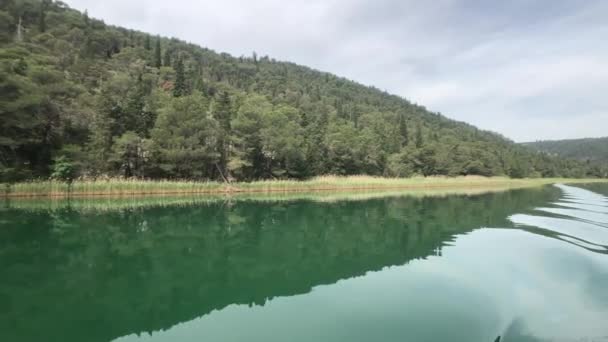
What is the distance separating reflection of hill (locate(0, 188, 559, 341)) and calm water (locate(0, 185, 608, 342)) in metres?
0.04

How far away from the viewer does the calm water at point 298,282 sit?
16.0 feet

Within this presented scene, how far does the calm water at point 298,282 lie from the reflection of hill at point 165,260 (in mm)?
38

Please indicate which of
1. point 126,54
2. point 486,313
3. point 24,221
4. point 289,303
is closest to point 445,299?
point 486,313

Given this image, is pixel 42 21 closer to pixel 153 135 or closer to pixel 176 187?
pixel 153 135

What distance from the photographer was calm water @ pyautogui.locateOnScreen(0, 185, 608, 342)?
4.89 metres

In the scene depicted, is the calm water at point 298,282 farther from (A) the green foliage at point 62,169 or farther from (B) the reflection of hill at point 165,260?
Answer: (A) the green foliage at point 62,169

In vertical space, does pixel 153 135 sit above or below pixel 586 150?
below

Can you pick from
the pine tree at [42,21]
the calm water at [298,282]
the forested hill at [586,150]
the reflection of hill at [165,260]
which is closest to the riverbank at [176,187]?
the reflection of hill at [165,260]

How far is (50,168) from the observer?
79.5 ft

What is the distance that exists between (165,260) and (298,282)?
344cm

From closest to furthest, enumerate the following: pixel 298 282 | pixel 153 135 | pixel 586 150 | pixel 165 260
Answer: pixel 298 282, pixel 165 260, pixel 153 135, pixel 586 150

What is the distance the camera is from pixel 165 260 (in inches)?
339

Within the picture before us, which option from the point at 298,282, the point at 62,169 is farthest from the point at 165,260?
the point at 62,169

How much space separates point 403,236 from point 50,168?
22993 millimetres
